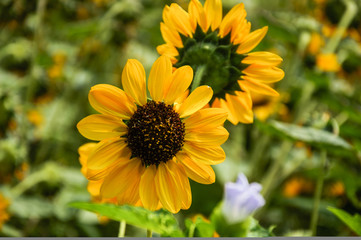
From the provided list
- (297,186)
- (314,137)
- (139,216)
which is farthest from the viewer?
(297,186)

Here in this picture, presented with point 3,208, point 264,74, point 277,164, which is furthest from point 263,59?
point 3,208

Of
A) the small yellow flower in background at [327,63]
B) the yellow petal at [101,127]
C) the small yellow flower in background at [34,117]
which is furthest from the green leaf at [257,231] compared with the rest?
the small yellow flower in background at [34,117]

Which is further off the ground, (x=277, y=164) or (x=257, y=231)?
(x=277, y=164)

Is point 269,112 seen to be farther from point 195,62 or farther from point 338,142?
point 195,62

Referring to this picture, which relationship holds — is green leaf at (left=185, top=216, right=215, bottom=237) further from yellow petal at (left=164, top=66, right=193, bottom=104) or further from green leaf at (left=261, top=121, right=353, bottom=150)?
green leaf at (left=261, top=121, right=353, bottom=150)

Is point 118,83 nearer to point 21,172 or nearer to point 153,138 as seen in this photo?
point 21,172

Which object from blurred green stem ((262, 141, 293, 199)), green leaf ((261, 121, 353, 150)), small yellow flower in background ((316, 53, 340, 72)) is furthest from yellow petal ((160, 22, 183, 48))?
small yellow flower in background ((316, 53, 340, 72))

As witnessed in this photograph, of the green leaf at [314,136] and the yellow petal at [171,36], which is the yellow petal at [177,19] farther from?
the green leaf at [314,136]

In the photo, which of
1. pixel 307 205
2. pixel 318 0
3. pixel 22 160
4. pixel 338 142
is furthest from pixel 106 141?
pixel 318 0
